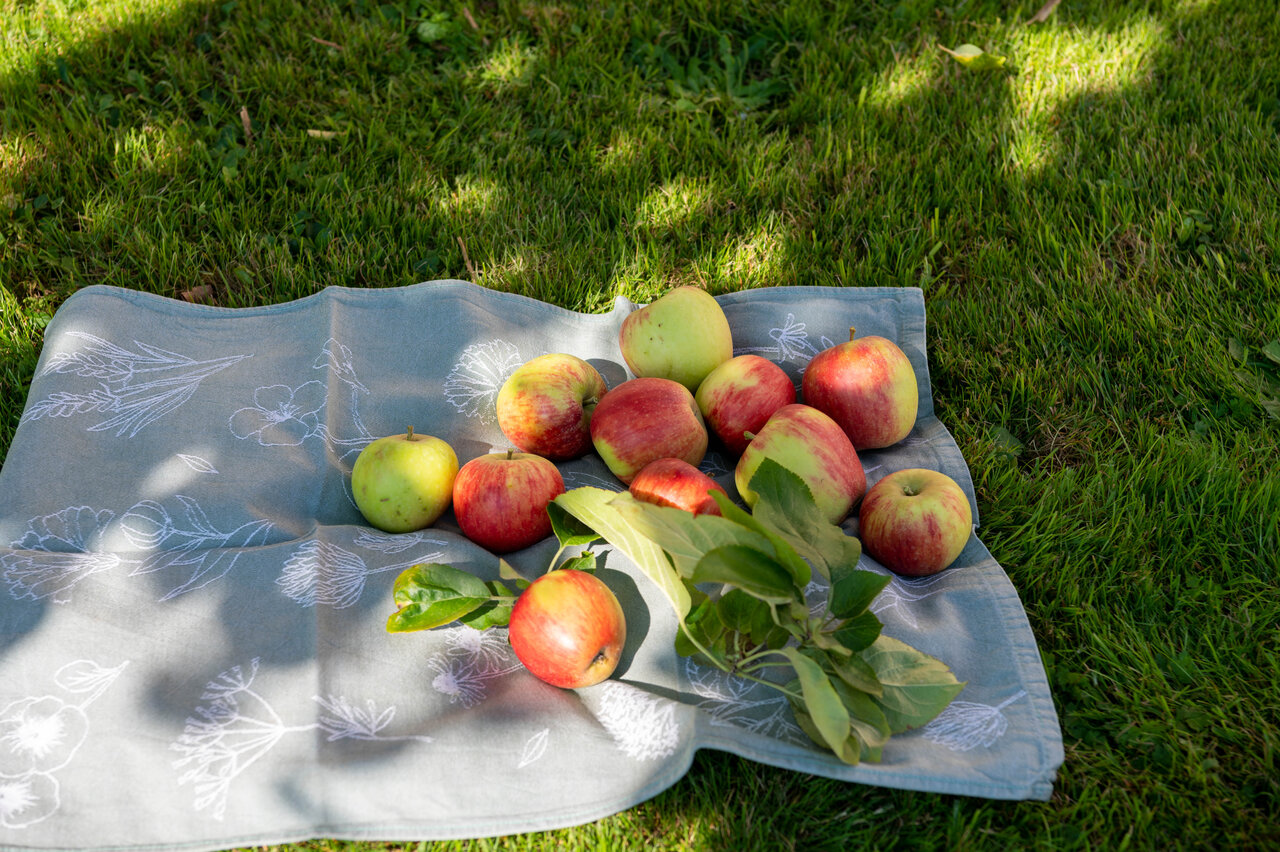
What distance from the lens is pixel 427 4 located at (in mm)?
3641

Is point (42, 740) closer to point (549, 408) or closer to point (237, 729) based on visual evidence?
point (237, 729)

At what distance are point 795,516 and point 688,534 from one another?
0.23 metres

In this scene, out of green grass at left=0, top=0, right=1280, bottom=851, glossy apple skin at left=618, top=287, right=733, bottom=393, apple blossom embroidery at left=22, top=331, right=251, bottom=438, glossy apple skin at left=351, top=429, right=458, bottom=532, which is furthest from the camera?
glossy apple skin at left=618, top=287, right=733, bottom=393

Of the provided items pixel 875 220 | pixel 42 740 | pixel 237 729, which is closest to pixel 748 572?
pixel 237 729

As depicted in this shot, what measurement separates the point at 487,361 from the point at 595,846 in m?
1.24

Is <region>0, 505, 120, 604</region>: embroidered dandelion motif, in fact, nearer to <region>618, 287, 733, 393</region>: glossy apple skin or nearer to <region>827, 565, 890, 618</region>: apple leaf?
<region>618, 287, 733, 393</region>: glossy apple skin

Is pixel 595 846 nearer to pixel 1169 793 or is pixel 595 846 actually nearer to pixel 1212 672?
pixel 1169 793

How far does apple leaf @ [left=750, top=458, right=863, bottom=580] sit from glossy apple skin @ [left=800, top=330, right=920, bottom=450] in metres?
0.56

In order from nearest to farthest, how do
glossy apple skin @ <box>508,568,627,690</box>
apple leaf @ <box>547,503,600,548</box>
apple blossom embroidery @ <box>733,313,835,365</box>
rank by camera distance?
1. glossy apple skin @ <box>508,568,627,690</box>
2. apple leaf @ <box>547,503,600,548</box>
3. apple blossom embroidery @ <box>733,313,835,365</box>

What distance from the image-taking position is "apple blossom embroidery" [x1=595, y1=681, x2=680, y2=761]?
5.15 ft

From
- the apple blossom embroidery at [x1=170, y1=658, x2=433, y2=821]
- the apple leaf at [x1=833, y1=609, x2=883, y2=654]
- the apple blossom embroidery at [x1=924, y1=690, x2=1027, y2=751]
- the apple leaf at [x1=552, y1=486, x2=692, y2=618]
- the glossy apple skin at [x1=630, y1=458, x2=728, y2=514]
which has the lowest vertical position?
the apple blossom embroidery at [x1=924, y1=690, x2=1027, y2=751]

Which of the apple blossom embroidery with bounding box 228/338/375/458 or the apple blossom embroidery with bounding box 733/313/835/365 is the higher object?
the apple blossom embroidery with bounding box 228/338/375/458

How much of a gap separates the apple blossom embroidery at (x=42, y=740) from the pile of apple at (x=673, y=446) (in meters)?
0.61

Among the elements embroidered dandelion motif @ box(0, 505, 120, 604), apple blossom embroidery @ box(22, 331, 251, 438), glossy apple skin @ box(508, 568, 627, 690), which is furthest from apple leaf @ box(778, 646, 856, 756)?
apple blossom embroidery @ box(22, 331, 251, 438)
